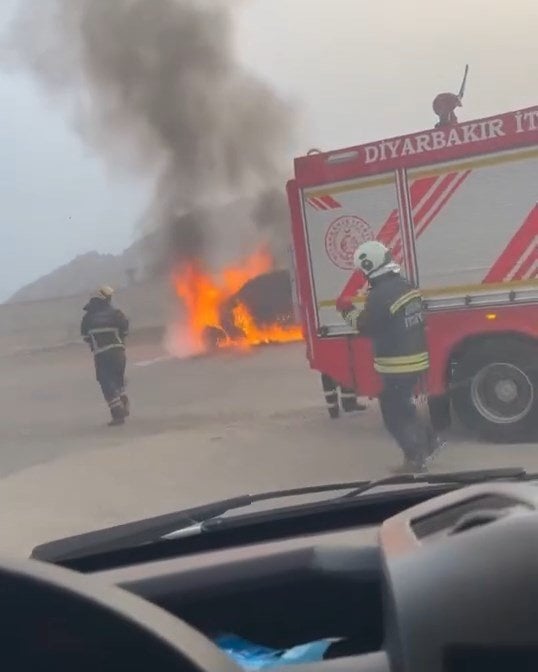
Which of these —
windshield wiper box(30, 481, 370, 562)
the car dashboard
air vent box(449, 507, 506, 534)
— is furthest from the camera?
windshield wiper box(30, 481, 370, 562)

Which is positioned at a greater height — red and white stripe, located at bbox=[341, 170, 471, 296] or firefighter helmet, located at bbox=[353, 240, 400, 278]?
red and white stripe, located at bbox=[341, 170, 471, 296]

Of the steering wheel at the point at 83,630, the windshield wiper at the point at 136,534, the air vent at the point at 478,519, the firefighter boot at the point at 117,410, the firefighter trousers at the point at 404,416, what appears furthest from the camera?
the firefighter boot at the point at 117,410

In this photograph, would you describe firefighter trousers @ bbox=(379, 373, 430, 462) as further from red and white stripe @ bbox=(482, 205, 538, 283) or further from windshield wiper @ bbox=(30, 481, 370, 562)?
windshield wiper @ bbox=(30, 481, 370, 562)

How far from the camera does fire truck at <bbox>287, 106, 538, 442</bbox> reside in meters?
6.81

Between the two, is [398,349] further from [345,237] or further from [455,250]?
[345,237]

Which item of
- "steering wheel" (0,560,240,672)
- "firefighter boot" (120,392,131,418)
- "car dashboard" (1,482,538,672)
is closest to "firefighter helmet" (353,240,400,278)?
"firefighter boot" (120,392,131,418)

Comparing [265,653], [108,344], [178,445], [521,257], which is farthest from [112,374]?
[265,653]

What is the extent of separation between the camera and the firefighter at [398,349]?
6395mm

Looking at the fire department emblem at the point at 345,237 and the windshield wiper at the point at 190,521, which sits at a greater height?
the fire department emblem at the point at 345,237

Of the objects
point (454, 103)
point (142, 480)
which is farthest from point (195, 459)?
point (454, 103)

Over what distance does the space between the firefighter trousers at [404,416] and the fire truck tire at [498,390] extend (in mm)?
431

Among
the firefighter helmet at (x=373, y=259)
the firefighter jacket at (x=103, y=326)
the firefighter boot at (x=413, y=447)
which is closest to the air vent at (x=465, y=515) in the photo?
the firefighter boot at (x=413, y=447)

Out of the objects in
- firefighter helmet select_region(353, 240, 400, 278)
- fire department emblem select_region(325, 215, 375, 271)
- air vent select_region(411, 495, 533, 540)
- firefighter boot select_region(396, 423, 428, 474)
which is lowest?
firefighter boot select_region(396, 423, 428, 474)

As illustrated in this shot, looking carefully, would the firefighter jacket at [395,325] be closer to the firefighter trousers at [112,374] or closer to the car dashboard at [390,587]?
the firefighter trousers at [112,374]
